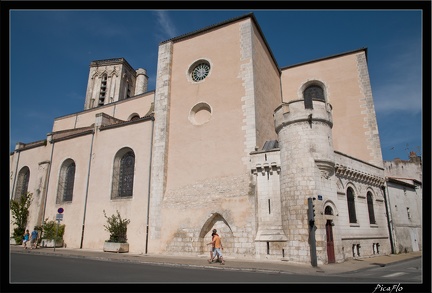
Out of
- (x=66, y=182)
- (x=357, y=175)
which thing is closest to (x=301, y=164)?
(x=357, y=175)

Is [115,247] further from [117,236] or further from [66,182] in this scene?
[66,182]

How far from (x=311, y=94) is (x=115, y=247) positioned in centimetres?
1579

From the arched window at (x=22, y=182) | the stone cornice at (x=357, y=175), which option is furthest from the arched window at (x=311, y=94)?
the arched window at (x=22, y=182)

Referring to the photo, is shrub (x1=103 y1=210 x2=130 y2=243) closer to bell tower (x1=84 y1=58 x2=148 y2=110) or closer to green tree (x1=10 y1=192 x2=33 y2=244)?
green tree (x1=10 y1=192 x2=33 y2=244)

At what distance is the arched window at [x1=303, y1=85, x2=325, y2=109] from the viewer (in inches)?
824

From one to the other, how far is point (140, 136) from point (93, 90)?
868 inches

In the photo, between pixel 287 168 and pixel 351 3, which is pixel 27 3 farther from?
pixel 287 168

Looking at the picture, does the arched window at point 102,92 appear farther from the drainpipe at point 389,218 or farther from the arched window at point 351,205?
the drainpipe at point 389,218

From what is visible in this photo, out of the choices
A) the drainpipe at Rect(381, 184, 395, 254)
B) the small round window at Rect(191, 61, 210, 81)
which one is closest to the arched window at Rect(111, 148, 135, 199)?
the small round window at Rect(191, 61, 210, 81)

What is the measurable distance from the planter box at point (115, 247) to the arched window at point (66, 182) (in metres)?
6.06

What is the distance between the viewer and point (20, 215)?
2198cm

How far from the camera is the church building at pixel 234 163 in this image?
523 inches

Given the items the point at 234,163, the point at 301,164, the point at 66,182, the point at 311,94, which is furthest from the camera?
the point at 66,182

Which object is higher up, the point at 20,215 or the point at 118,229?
the point at 20,215
